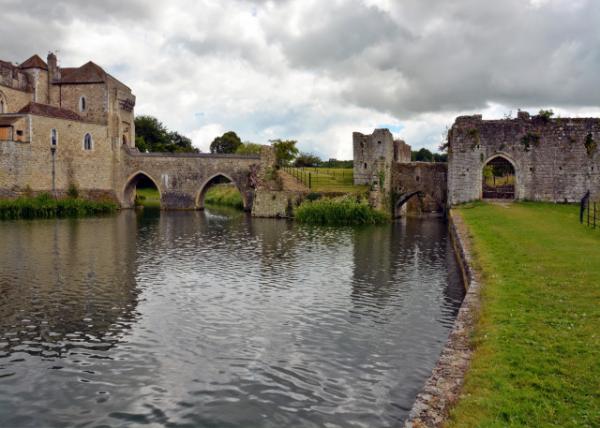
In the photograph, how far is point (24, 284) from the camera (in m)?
14.9

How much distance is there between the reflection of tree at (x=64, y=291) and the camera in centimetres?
1054

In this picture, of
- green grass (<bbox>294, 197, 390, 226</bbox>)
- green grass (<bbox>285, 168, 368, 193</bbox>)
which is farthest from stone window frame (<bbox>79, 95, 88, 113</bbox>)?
green grass (<bbox>294, 197, 390, 226</bbox>)

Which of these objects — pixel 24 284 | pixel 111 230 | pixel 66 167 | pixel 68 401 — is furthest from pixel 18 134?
pixel 68 401

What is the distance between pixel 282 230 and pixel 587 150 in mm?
19630

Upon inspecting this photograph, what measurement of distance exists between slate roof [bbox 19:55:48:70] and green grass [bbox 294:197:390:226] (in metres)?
32.3

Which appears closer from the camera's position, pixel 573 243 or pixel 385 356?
pixel 385 356

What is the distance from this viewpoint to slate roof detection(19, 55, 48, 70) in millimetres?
51275

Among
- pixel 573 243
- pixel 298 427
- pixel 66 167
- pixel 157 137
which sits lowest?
pixel 298 427

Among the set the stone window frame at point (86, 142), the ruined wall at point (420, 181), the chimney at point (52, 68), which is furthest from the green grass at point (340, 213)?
the chimney at point (52, 68)

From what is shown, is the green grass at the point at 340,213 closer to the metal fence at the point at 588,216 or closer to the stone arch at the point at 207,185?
the stone arch at the point at 207,185

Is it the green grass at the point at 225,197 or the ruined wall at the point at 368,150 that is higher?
the ruined wall at the point at 368,150

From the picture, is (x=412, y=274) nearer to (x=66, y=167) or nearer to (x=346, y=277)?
(x=346, y=277)

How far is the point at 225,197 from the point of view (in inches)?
2566

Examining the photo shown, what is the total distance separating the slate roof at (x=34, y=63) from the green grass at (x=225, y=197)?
75.4 ft
